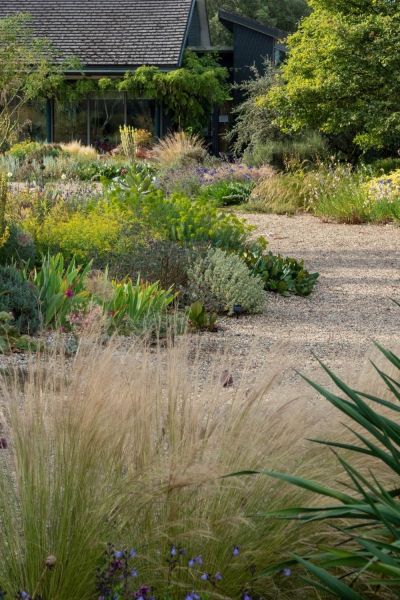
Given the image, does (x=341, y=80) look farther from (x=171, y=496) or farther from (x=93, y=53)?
(x=171, y=496)

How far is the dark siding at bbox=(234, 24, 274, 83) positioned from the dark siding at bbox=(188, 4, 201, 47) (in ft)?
7.56

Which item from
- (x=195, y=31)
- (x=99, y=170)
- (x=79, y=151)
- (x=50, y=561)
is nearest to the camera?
(x=50, y=561)

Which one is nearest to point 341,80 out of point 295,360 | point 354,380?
point 295,360

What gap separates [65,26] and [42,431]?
29.7 m

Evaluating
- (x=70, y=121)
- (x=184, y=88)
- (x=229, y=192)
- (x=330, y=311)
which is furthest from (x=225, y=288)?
(x=70, y=121)

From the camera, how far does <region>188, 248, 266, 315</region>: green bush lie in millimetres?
7848

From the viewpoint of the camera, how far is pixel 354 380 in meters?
3.26

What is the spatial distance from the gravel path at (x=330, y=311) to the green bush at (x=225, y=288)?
0.16m

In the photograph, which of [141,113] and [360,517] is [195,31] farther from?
[360,517]

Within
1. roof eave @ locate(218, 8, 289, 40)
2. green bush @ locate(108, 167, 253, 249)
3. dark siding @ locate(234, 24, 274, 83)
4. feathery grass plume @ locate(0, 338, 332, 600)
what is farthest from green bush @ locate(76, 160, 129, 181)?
feathery grass plume @ locate(0, 338, 332, 600)

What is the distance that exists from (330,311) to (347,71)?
10489mm

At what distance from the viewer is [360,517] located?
2.30 m

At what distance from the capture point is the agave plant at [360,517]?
6.82 feet

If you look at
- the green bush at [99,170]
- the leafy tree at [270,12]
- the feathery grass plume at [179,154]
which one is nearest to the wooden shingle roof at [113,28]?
the feathery grass plume at [179,154]
